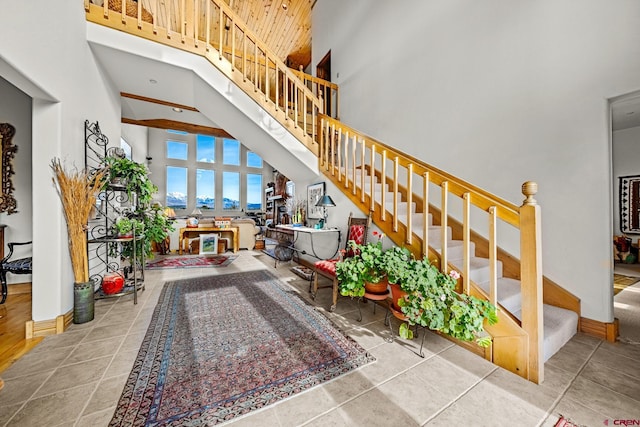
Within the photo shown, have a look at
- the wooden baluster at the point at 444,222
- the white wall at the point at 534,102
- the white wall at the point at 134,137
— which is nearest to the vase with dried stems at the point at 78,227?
the wooden baluster at the point at 444,222

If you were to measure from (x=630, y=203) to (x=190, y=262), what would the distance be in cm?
852

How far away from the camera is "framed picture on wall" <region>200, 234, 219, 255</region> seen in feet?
19.1

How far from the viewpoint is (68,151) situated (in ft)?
7.35

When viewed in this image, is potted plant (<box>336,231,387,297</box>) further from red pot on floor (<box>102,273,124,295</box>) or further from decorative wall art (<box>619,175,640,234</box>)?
decorative wall art (<box>619,175,640,234</box>)

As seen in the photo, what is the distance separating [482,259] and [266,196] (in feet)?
32.9

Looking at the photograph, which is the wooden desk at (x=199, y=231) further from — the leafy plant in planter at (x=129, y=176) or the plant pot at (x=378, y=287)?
the plant pot at (x=378, y=287)

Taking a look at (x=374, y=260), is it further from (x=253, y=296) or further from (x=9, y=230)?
(x=9, y=230)

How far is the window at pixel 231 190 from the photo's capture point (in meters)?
10.9

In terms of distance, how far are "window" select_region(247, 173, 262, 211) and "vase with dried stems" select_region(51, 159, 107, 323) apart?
9232mm

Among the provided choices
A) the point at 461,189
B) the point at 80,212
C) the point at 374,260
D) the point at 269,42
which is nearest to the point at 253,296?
the point at 374,260

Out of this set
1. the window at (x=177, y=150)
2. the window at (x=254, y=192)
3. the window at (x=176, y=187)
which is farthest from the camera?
the window at (x=254, y=192)

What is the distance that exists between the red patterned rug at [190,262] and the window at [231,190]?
19.3ft

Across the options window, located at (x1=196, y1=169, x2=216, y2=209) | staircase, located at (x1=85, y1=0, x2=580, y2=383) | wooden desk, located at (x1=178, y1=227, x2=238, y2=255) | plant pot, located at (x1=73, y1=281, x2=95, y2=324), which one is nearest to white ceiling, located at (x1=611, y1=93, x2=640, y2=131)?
staircase, located at (x1=85, y1=0, x2=580, y2=383)

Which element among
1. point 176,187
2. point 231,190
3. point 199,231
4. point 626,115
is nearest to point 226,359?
point 199,231
